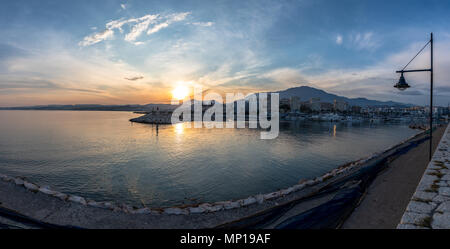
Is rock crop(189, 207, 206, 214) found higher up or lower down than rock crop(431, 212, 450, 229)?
lower down

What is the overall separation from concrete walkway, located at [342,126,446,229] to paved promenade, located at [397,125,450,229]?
660 millimetres

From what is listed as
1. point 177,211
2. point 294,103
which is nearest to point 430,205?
point 177,211

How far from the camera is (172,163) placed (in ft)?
46.1

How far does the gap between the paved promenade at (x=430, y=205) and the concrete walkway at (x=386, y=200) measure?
66cm

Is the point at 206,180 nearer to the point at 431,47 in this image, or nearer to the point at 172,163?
the point at 172,163

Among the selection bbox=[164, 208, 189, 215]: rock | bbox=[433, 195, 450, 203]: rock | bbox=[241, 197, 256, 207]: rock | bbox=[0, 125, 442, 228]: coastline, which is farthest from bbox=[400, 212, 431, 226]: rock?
bbox=[164, 208, 189, 215]: rock

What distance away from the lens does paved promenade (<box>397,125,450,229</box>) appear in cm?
343

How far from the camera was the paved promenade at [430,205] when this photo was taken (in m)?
3.43

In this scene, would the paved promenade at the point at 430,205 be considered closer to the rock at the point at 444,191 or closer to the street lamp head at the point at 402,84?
the rock at the point at 444,191

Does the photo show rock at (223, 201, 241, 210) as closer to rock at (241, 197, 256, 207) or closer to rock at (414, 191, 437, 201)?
rock at (241, 197, 256, 207)

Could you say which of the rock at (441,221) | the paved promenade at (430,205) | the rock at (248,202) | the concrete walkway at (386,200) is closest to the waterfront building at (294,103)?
the concrete walkway at (386,200)
